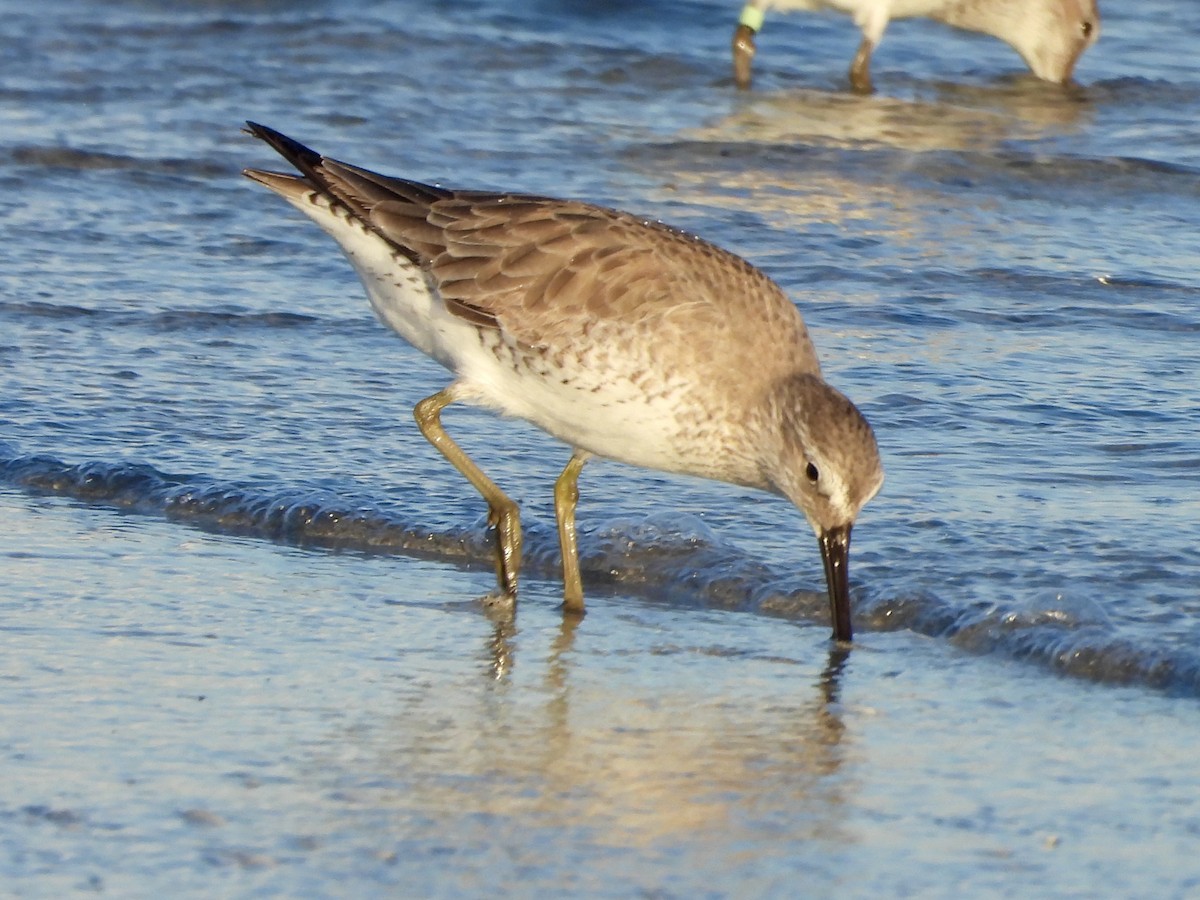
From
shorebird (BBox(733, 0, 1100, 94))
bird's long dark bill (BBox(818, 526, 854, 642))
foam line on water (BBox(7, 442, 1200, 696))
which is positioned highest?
shorebird (BBox(733, 0, 1100, 94))

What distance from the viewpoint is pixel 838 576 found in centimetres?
563

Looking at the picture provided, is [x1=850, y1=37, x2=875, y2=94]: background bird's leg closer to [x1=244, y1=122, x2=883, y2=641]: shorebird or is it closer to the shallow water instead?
the shallow water

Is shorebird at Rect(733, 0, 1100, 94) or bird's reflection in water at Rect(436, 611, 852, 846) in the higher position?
shorebird at Rect(733, 0, 1100, 94)

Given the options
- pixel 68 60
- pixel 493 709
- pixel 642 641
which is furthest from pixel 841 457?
pixel 68 60

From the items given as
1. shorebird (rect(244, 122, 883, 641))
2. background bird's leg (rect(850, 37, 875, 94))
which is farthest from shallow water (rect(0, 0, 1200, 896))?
background bird's leg (rect(850, 37, 875, 94))

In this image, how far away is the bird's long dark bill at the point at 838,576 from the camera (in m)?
5.59

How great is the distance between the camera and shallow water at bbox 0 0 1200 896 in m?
4.35

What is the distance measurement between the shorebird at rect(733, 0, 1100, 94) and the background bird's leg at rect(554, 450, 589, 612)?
25.7 feet

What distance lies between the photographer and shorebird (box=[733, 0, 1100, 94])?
13.9m

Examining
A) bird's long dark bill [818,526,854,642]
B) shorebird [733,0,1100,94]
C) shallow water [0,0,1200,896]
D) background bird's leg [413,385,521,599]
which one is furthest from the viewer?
shorebird [733,0,1100,94]

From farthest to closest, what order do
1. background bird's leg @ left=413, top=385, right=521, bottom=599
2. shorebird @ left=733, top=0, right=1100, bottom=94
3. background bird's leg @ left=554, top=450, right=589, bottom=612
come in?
1. shorebird @ left=733, top=0, right=1100, bottom=94
2. background bird's leg @ left=413, top=385, right=521, bottom=599
3. background bird's leg @ left=554, top=450, right=589, bottom=612

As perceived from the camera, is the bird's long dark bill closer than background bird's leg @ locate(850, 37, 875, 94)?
Yes

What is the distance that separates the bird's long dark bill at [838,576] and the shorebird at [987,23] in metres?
8.36

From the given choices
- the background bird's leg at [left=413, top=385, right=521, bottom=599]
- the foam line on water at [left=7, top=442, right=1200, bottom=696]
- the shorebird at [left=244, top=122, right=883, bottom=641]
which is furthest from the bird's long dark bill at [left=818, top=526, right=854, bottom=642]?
the background bird's leg at [left=413, top=385, right=521, bottom=599]
